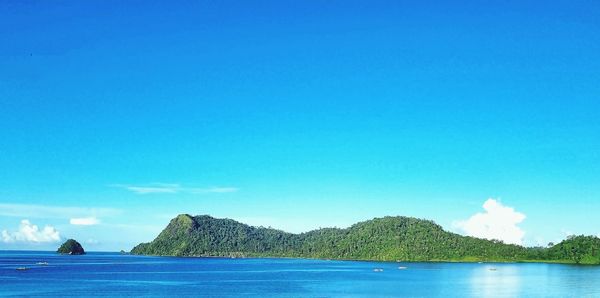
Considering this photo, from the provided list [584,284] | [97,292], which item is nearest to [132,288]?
[97,292]

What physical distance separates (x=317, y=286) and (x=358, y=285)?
9233 millimetres

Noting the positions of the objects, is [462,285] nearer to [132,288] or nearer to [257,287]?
[257,287]

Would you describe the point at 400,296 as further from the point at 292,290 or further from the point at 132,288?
the point at 132,288

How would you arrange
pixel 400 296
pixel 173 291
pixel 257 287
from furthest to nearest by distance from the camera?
pixel 257 287
pixel 173 291
pixel 400 296

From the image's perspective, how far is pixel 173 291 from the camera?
108m

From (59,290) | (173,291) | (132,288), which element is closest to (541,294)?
(173,291)

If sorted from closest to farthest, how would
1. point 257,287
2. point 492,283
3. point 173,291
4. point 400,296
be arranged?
point 400,296 → point 173,291 → point 257,287 → point 492,283

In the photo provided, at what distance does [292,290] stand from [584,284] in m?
63.9

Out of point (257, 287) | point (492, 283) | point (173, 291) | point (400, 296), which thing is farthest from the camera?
point (492, 283)

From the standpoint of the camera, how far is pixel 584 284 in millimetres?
124438

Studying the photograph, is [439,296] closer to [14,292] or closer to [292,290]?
[292,290]

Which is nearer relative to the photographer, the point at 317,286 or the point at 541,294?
the point at 541,294

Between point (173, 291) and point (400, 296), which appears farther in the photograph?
point (173, 291)

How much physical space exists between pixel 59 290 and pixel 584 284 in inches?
4211
